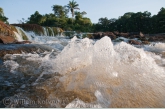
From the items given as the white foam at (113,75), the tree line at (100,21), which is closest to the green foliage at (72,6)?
the tree line at (100,21)

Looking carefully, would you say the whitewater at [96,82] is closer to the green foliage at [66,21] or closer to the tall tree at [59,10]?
the green foliage at [66,21]

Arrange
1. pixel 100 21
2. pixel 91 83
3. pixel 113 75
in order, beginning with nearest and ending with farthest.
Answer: pixel 91 83 → pixel 113 75 → pixel 100 21

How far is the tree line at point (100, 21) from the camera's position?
110 feet

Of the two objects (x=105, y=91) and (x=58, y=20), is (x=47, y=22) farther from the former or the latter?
(x=105, y=91)

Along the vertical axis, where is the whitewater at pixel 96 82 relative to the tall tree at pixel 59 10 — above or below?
below

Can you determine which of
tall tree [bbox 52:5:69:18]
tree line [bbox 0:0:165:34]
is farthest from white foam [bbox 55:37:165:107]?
tall tree [bbox 52:5:69:18]

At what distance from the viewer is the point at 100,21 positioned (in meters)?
46.3

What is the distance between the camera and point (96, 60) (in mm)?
2957

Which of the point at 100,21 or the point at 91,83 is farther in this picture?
the point at 100,21

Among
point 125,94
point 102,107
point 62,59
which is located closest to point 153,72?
point 125,94

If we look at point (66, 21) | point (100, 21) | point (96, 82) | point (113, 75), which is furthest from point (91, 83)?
point (100, 21)

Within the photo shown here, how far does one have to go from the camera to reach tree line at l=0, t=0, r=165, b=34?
3362 centimetres

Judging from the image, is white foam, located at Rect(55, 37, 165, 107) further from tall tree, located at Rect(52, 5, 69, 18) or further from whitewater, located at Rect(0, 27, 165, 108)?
tall tree, located at Rect(52, 5, 69, 18)

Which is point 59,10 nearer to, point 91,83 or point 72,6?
point 72,6
